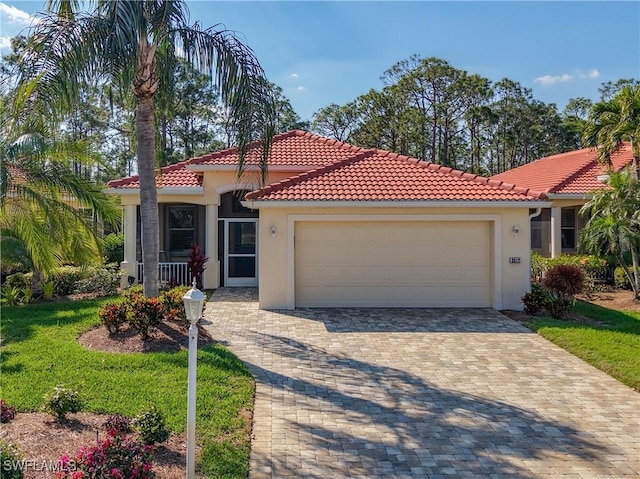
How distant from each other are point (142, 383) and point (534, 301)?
32.6 feet

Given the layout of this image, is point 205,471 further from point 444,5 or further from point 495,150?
point 495,150

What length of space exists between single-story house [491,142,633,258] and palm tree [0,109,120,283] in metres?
15.6

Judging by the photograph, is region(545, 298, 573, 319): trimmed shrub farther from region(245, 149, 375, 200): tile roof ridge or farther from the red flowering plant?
the red flowering plant

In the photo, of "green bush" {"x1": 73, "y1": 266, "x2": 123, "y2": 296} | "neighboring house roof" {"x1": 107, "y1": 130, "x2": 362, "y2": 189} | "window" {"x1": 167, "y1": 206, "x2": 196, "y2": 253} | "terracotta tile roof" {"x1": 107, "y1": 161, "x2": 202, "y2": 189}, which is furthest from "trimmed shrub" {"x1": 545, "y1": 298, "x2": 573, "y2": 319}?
"window" {"x1": 167, "y1": 206, "x2": 196, "y2": 253}

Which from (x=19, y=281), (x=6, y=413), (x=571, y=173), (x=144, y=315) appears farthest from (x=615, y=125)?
→ (x=19, y=281)

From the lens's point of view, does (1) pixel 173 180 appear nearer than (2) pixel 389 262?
No

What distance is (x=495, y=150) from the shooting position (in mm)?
45406

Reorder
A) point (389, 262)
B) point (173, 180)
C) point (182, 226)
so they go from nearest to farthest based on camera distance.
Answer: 1. point (389, 262)
2. point (173, 180)
3. point (182, 226)

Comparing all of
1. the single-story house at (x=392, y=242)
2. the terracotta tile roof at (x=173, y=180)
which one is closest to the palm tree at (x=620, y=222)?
the single-story house at (x=392, y=242)

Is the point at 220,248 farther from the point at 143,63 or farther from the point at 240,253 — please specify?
the point at 143,63

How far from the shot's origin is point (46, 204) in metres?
10.6

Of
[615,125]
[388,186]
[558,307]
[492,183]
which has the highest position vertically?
[615,125]

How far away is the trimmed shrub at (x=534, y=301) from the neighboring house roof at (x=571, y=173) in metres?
8.57

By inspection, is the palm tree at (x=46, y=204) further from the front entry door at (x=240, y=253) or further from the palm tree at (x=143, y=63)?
the front entry door at (x=240, y=253)
